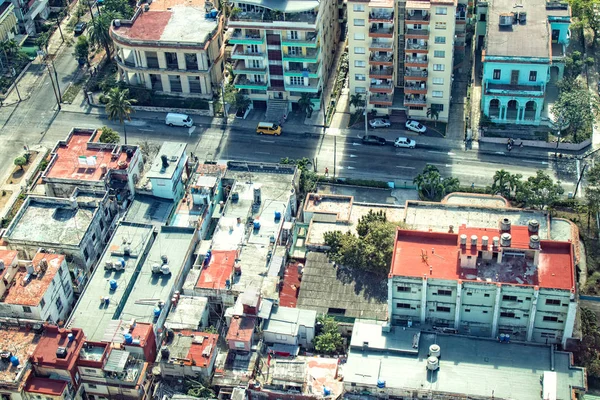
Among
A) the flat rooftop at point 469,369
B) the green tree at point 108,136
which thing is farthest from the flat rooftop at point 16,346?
the green tree at point 108,136

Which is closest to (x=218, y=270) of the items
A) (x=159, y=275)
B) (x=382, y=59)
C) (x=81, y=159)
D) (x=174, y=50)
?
(x=159, y=275)

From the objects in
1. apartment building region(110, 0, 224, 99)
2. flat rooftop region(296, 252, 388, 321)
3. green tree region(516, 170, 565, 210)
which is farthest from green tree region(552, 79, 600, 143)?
apartment building region(110, 0, 224, 99)

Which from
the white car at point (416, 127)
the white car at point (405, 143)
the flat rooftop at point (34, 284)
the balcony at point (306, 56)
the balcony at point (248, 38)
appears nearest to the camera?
the flat rooftop at point (34, 284)

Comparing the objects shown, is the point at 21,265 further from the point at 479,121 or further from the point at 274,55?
the point at 479,121

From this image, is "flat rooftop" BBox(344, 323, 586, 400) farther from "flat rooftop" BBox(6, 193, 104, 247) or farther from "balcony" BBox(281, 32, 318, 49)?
Result: "balcony" BBox(281, 32, 318, 49)

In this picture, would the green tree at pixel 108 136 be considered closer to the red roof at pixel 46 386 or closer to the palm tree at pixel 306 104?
the palm tree at pixel 306 104
